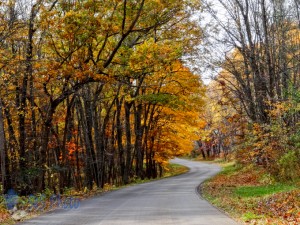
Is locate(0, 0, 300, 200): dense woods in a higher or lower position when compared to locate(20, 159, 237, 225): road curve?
higher

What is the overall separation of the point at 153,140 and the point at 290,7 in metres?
21.1

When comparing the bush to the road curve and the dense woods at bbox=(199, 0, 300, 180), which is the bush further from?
the road curve

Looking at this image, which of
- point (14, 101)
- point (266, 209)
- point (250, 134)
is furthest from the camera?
point (250, 134)

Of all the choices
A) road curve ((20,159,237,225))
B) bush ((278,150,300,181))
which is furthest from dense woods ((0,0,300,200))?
road curve ((20,159,237,225))

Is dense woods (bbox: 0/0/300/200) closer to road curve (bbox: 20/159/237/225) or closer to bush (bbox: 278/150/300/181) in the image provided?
bush (bbox: 278/150/300/181)

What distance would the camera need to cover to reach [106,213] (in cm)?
1241

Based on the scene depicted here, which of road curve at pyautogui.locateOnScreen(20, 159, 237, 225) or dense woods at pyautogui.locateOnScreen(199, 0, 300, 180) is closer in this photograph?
road curve at pyautogui.locateOnScreen(20, 159, 237, 225)

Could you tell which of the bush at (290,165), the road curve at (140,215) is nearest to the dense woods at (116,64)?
the bush at (290,165)

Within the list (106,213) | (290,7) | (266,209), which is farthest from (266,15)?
(106,213)

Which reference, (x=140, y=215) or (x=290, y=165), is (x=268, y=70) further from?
(x=140, y=215)

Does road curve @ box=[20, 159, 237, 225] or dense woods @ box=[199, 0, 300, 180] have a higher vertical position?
dense woods @ box=[199, 0, 300, 180]

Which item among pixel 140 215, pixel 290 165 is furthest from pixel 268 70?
pixel 140 215

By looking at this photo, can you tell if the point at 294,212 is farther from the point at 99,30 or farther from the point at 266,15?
the point at 266,15

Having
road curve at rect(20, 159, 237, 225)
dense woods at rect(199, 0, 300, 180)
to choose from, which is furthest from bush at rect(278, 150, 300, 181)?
road curve at rect(20, 159, 237, 225)
